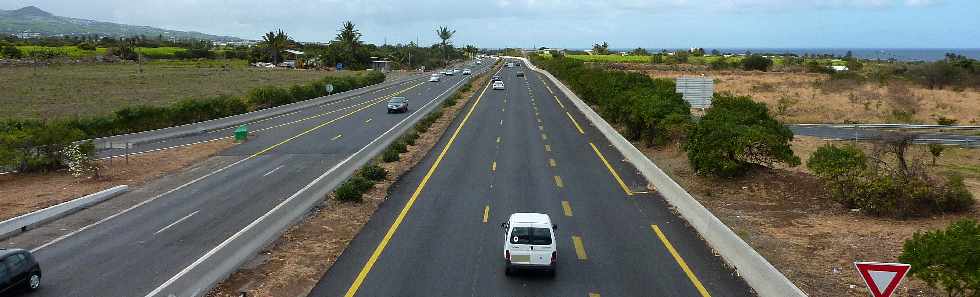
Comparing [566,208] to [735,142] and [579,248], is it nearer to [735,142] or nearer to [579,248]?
[579,248]


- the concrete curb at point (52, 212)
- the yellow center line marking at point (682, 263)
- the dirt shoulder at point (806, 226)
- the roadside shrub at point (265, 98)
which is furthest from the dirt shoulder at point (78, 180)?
the dirt shoulder at point (806, 226)

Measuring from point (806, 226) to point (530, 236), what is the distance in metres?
9.70

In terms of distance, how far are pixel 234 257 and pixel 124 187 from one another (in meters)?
14.1

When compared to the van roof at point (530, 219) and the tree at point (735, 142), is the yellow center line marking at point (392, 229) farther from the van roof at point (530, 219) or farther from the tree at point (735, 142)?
the tree at point (735, 142)

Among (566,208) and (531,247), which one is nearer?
(531,247)

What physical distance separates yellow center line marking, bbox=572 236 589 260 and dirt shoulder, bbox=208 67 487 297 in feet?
20.4

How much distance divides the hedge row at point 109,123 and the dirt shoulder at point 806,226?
28136 mm

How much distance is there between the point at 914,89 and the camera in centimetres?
7738

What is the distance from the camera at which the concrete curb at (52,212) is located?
2023 centimetres

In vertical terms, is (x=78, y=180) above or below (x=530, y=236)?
below

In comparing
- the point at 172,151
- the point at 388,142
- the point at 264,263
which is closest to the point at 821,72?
the point at 388,142

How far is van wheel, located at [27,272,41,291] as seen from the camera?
1480cm

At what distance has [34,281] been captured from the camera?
592 inches

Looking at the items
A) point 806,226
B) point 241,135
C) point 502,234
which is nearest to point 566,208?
point 502,234
